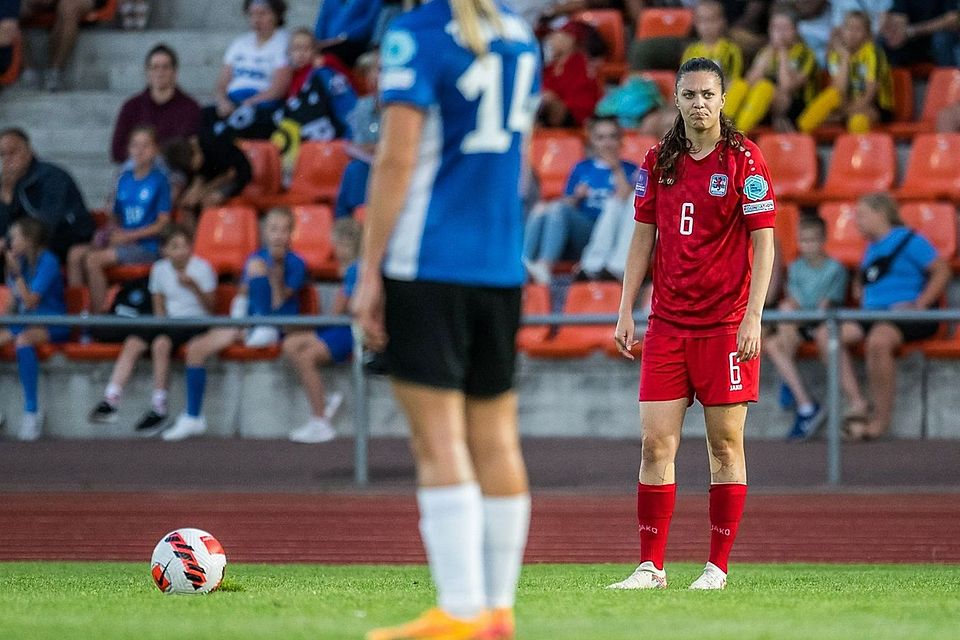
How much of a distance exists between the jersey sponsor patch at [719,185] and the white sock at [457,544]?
95.2 inches

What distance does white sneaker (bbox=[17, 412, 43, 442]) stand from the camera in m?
11.7

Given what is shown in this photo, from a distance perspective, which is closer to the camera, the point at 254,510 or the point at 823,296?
the point at 254,510

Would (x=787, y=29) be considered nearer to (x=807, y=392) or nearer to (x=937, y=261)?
(x=937, y=261)

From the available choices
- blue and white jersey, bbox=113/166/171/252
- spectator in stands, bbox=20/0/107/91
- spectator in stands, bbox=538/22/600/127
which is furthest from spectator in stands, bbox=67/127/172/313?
spectator in stands, bbox=538/22/600/127

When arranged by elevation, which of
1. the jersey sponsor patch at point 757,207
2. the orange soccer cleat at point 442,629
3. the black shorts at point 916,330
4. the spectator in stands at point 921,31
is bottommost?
the orange soccer cleat at point 442,629

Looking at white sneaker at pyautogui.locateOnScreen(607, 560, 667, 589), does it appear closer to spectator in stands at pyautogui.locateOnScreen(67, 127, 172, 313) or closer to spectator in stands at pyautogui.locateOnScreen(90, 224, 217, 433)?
spectator in stands at pyautogui.locateOnScreen(90, 224, 217, 433)

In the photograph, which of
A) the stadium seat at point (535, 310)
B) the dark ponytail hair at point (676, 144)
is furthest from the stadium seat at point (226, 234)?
the dark ponytail hair at point (676, 144)

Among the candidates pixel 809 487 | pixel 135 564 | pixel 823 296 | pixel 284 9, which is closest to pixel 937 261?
pixel 823 296

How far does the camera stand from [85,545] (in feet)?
30.4

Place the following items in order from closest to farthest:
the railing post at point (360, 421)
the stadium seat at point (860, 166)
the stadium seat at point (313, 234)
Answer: the railing post at point (360, 421) < the stadium seat at point (860, 166) < the stadium seat at point (313, 234)

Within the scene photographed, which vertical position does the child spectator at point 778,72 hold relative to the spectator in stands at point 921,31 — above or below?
below

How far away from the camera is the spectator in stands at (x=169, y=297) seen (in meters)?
11.9

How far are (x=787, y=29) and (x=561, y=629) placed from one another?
986 centimetres

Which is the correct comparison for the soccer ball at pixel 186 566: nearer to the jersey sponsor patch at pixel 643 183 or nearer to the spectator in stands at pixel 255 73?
the jersey sponsor patch at pixel 643 183
